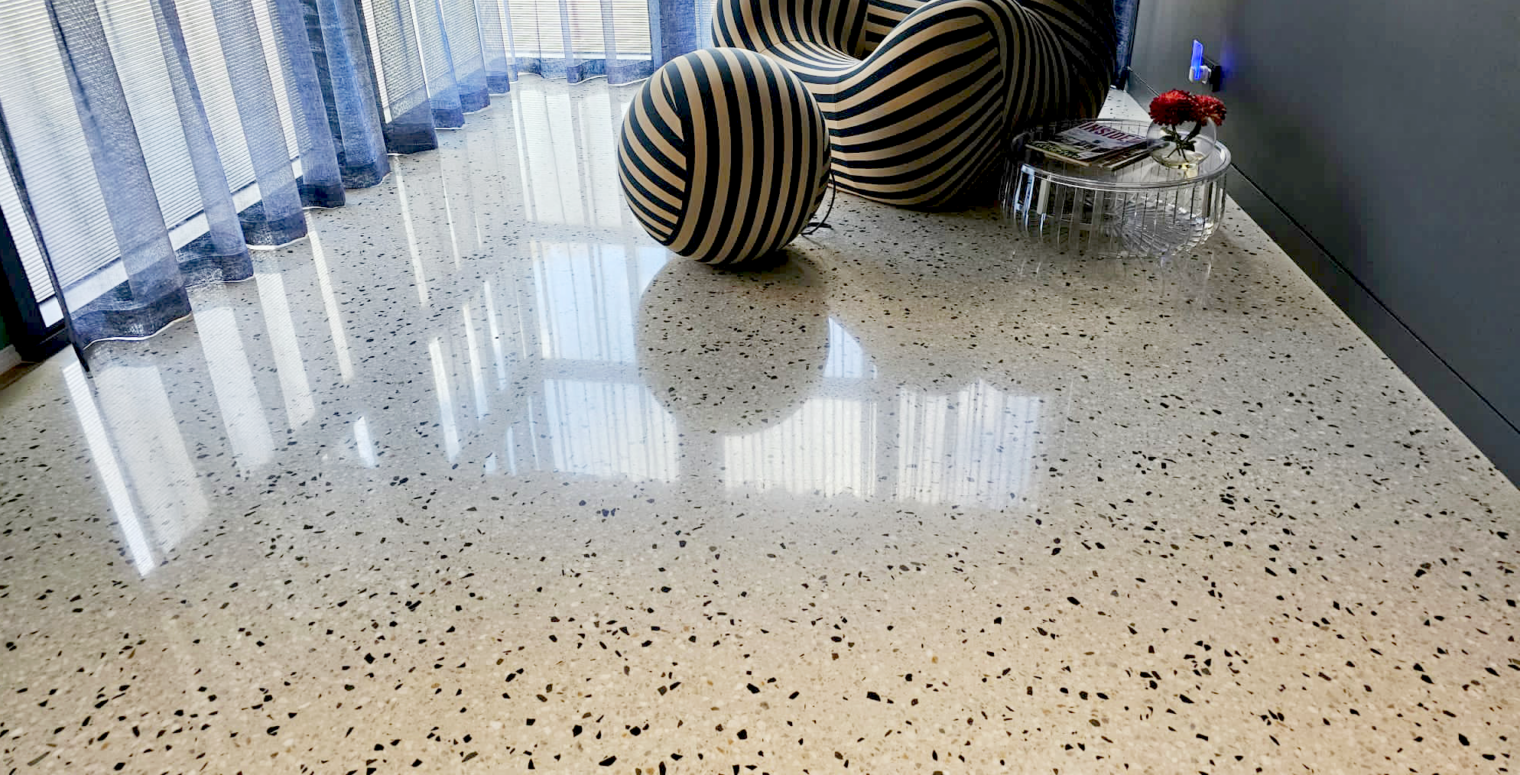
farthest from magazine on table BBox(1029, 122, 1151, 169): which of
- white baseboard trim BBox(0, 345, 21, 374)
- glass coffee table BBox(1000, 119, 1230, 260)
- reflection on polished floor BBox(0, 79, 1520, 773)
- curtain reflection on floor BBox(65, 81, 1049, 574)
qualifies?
white baseboard trim BBox(0, 345, 21, 374)

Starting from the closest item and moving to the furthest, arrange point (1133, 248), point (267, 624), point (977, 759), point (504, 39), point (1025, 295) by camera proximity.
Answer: point (977, 759) < point (267, 624) < point (1025, 295) < point (1133, 248) < point (504, 39)

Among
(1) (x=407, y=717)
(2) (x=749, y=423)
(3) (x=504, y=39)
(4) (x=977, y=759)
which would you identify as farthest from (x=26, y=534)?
(3) (x=504, y=39)

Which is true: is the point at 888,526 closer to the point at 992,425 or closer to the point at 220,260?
the point at 992,425

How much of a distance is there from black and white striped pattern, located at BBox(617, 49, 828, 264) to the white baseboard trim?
123cm

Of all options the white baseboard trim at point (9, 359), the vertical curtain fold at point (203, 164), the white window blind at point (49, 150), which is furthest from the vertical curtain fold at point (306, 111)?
the white baseboard trim at point (9, 359)

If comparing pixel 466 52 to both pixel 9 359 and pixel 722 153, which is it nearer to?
pixel 722 153

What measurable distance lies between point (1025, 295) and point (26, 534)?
72.0 inches

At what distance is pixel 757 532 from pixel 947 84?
133 centimetres

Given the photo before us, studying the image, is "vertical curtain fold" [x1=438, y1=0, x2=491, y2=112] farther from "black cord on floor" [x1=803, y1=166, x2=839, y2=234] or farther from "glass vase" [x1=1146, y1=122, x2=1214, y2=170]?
"glass vase" [x1=1146, y1=122, x2=1214, y2=170]

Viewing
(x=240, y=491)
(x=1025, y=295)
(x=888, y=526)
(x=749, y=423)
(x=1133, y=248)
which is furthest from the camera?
(x=1133, y=248)

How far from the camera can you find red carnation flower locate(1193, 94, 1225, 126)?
7.59ft

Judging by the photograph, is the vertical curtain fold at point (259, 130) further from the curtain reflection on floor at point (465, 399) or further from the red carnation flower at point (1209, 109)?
the red carnation flower at point (1209, 109)

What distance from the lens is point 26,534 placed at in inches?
63.0

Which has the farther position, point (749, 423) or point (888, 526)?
point (749, 423)
